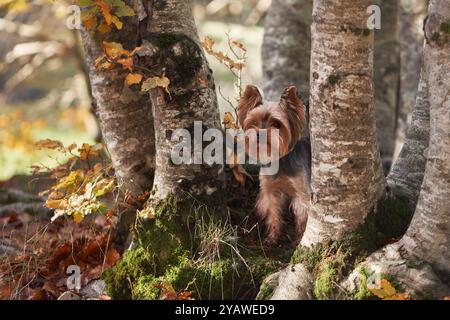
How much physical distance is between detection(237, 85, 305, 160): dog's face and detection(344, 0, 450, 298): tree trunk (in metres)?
1.15

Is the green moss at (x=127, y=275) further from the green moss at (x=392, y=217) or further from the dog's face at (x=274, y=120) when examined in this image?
the green moss at (x=392, y=217)

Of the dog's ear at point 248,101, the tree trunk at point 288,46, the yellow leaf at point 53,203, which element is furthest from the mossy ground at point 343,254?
the tree trunk at point 288,46

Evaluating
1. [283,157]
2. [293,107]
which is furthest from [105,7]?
[283,157]

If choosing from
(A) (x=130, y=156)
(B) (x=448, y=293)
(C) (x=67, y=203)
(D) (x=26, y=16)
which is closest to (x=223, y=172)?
(A) (x=130, y=156)

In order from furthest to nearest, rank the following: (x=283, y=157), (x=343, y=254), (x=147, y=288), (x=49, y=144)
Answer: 1. (x=49, y=144)
2. (x=283, y=157)
3. (x=147, y=288)
4. (x=343, y=254)

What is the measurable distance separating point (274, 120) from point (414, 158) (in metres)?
1.17

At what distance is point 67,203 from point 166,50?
1403mm

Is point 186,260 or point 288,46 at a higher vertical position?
point 288,46

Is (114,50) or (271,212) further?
(271,212)

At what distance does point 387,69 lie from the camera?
7.53m

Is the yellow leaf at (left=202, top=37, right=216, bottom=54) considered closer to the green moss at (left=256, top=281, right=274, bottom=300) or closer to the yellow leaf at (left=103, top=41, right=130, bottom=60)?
the yellow leaf at (left=103, top=41, right=130, bottom=60)

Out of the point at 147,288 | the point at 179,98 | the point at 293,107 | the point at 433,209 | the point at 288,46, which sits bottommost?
the point at 147,288

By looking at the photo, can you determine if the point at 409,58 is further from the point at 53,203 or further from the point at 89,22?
the point at 53,203

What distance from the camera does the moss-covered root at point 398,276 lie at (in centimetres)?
367
